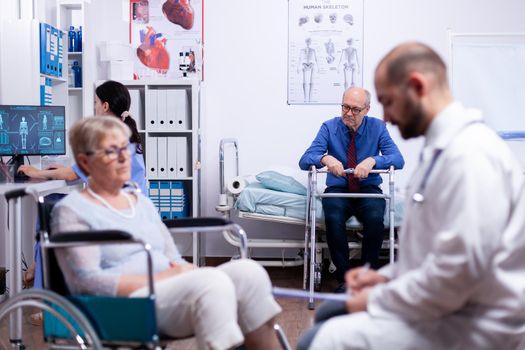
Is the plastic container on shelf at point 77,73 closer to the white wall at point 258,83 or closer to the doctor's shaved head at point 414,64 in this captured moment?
the white wall at point 258,83

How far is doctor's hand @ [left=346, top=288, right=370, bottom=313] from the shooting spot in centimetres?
Answer: 155

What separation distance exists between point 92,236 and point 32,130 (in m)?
2.06

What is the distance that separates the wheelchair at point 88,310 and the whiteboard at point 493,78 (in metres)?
3.40

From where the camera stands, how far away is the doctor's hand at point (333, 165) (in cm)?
399

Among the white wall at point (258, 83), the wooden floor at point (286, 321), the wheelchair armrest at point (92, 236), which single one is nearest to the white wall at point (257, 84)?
the white wall at point (258, 83)

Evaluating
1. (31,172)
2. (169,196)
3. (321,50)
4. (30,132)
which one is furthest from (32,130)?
(321,50)

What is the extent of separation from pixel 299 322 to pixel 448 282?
91.1 inches

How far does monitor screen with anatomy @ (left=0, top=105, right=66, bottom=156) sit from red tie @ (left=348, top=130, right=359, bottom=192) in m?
1.68

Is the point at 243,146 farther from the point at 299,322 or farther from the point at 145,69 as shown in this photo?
the point at 299,322

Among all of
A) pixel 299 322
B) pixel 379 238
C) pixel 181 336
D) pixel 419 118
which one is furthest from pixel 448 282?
pixel 379 238

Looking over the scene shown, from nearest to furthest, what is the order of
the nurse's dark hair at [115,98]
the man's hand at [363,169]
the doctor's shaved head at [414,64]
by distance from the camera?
1. the doctor's shaved head at [414,64]
2. the nurse's dark hair at [115,98]
3. the man's hand at [363,169]

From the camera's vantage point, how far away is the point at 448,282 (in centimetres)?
137

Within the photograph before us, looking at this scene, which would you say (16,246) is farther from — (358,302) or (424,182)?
(424,182)

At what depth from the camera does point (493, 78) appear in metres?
4.76
